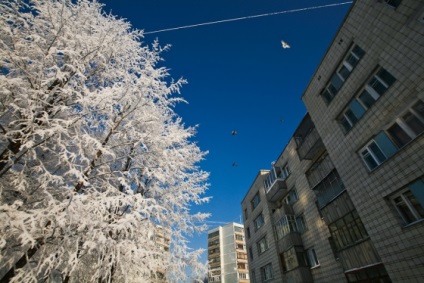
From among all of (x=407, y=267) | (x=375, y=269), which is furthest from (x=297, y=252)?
(x=407, y=267)

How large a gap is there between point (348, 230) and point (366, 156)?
14.0 ft

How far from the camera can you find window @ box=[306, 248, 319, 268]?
15745 millimetres

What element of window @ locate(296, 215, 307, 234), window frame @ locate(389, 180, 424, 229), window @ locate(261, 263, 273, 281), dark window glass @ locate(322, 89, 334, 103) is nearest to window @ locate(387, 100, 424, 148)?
window frame @ locate(389, 180, 424, 229)

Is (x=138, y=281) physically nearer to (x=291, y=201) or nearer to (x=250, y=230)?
(x=291, y=201)

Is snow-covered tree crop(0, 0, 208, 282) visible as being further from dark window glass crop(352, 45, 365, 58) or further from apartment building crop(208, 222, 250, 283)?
apartment building crop(208, 222, 250, 283)

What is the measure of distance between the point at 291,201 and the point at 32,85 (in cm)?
1981

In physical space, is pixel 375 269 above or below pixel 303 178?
below

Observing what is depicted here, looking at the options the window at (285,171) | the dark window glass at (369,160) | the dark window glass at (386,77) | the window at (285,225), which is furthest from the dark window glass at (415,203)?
the window at (285,171)

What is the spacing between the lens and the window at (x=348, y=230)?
11.3 m

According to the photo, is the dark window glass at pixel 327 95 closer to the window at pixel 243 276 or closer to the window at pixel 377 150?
the window at pixel 377 150

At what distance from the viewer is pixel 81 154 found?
5254 millimetres

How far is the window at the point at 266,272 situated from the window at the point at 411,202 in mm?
15460

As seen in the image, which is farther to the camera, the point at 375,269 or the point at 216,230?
the point at 216,230

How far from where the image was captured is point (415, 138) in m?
8.27
